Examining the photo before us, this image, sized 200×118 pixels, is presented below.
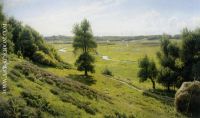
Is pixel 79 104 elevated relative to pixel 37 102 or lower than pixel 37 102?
lower

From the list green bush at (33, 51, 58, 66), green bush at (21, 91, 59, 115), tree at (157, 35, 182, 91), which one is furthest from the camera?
tree at (157, 35, 182, 91)

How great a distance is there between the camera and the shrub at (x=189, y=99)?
142 ft

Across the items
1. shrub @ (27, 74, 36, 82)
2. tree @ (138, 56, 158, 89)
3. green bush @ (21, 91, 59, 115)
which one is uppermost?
shrub @ (27, 74, 36, 82)

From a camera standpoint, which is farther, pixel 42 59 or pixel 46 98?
pixel 42 59

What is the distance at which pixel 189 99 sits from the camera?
43469 millimetres

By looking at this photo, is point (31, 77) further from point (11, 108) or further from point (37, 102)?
point (11, 108)

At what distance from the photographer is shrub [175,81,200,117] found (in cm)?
4328

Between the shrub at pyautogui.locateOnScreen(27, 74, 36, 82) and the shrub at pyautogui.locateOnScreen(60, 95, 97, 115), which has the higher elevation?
the shrub at pyautogui.locateOnScreen(27, 74, 36, 82)

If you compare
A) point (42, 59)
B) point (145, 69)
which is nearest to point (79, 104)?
point (42, 59)

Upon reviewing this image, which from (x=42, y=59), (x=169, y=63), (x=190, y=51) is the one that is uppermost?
(x=190, y=51)

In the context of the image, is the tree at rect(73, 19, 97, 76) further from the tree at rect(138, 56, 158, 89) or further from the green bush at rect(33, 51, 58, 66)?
the tree at rect(138, 56, 158, 89)

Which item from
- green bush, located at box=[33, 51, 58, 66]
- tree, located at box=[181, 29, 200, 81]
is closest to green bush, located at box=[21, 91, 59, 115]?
green bush, located at box=[33, 51, 58, 66]


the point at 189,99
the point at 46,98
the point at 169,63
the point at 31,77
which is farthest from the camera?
the point at 169,63

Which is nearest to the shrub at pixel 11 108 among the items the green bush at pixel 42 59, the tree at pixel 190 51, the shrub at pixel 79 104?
the shrub at pixel 79 104
